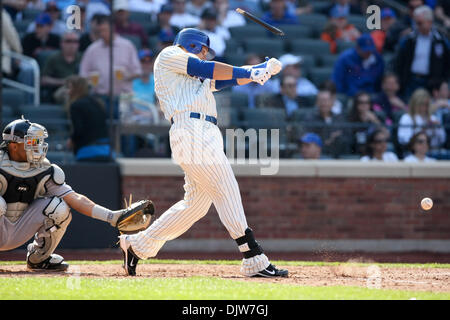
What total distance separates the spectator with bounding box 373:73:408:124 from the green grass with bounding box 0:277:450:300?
18.5ft

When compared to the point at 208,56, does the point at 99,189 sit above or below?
below

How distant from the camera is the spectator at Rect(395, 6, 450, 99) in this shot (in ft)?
37.5

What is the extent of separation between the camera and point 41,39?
11133 millimetres

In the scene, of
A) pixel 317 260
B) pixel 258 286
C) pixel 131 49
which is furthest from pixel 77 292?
pixel 131 49

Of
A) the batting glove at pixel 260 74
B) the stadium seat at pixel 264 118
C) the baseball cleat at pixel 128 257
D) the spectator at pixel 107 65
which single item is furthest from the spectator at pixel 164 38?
the batting glove at pixel 260 74

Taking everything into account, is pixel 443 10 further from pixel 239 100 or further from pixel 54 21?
pixel 54 21

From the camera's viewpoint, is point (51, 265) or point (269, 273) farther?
point (51, 265)

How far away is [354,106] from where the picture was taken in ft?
34.2

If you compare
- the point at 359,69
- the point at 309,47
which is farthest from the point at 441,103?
the point at 309,47

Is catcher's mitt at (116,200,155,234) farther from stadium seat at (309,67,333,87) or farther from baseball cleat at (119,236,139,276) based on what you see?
stadium seat at (309,67,333,87)

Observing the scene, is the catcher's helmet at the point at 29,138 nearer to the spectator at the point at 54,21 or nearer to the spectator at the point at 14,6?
the spectator at the point at 54,21

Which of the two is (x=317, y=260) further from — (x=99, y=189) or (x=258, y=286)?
(x=258, y=286)

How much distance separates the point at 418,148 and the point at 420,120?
1.43 ft
